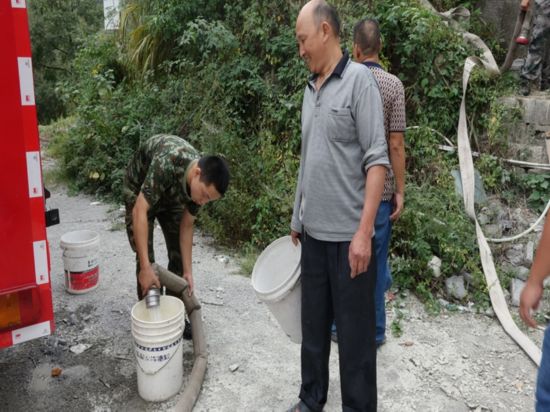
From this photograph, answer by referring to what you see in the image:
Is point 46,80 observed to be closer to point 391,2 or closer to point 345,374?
point 391,2

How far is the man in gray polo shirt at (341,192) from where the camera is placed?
213 centimetres

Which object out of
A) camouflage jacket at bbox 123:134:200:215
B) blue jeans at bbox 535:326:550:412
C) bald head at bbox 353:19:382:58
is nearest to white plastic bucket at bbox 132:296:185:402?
camouflage jacket at bbox 123:134:200:215

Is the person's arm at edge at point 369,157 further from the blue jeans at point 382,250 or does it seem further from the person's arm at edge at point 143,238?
the person's arm at edge at point 143,238

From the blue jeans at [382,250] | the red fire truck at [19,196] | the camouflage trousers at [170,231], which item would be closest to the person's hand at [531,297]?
the blue jeans at [382,250]

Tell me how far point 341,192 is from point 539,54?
14.8 ft

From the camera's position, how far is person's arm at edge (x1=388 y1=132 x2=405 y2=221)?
3.00 meters

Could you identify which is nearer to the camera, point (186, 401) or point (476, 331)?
point (186, 401)

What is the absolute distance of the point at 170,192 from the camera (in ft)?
9.52

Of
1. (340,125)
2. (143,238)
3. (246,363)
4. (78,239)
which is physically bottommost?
(246,363)

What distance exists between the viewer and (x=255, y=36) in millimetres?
6375

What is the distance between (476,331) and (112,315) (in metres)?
2.67

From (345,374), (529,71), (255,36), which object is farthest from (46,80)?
(345,374)

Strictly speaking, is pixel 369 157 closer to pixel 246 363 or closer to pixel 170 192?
pixel 170 192

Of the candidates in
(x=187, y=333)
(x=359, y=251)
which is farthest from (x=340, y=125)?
(x=187, y=333)
